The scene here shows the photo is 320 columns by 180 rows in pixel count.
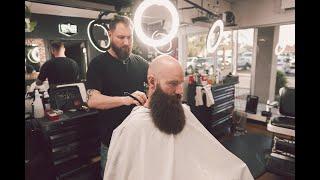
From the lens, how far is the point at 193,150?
1407 millimetres

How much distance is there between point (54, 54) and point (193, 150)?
9.01ft

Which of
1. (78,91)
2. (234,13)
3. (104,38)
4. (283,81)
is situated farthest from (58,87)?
(283,81)

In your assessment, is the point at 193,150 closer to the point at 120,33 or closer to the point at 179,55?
the point at 120,33

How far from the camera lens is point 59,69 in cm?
327

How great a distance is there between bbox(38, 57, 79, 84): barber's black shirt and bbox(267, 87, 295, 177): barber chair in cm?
277

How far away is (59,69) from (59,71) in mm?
28

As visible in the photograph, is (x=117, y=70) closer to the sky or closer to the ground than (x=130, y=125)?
closer to the sky

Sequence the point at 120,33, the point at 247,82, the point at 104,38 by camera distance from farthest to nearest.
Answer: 1. the point at 247,82
2. the point at 104,38
3. the point at 120,33

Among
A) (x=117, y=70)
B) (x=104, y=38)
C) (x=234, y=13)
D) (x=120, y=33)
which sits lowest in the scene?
(x=117, y=70)

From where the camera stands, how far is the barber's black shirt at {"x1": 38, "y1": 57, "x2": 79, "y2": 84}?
3.21 m

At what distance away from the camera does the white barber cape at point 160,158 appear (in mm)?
1306

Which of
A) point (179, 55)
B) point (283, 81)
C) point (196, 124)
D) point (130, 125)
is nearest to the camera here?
point (130, 125)

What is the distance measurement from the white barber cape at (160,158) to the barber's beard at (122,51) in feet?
1.79

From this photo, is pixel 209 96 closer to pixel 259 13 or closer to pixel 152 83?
pixel 259 13
